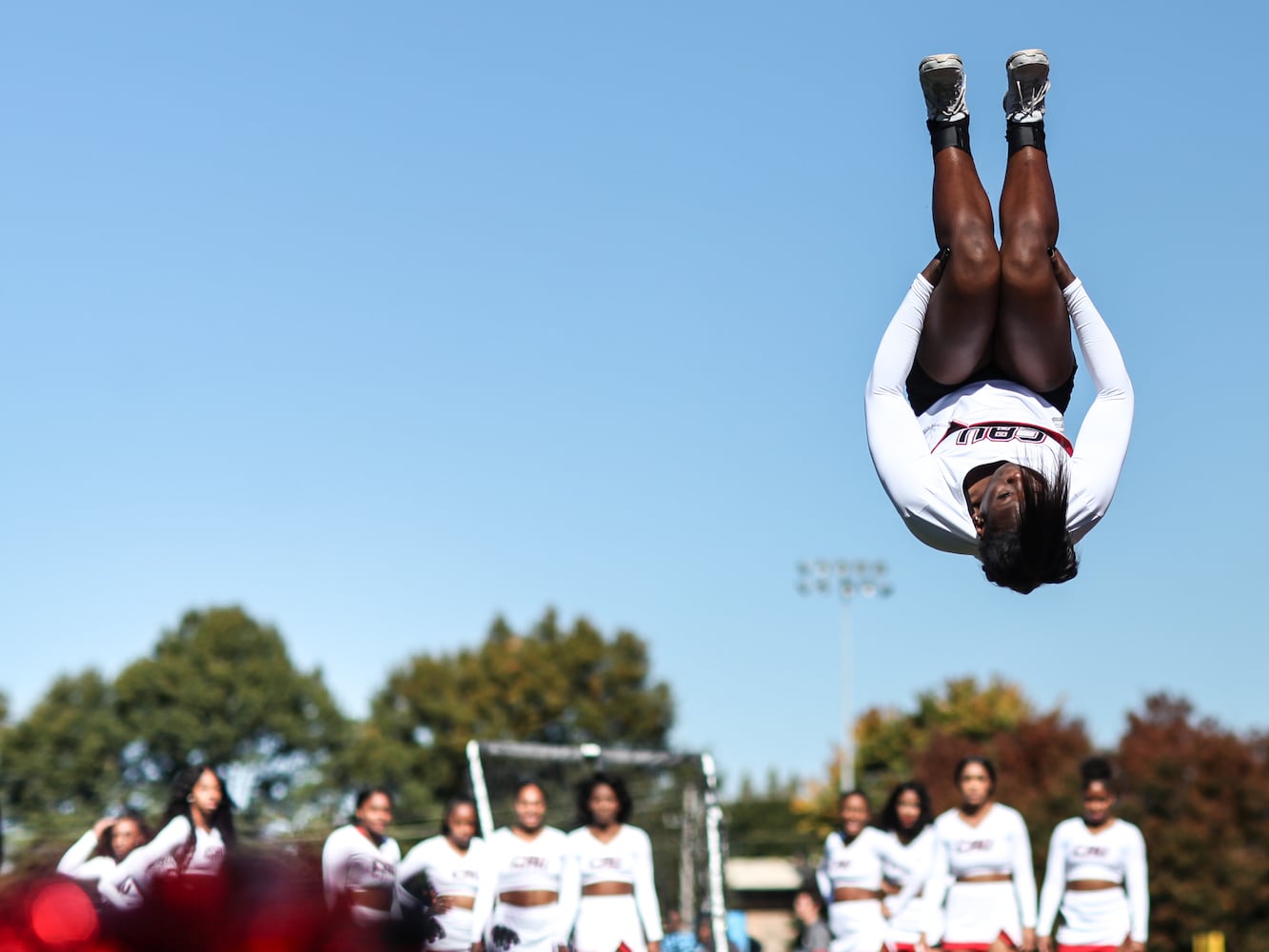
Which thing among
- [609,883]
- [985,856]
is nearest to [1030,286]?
[985,856]

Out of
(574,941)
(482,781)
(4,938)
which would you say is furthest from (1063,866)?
(4,938)

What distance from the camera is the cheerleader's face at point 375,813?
10.4 m

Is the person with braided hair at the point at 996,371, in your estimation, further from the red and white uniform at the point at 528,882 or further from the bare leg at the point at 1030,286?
the red and white uniform at the point at 528,882

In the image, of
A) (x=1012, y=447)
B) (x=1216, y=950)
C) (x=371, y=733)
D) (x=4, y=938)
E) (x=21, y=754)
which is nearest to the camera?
(x=4, y=938)

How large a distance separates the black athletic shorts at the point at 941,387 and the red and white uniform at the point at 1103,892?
5476mm

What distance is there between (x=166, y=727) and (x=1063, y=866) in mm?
43335

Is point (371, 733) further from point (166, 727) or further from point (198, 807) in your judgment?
point (198, 807)

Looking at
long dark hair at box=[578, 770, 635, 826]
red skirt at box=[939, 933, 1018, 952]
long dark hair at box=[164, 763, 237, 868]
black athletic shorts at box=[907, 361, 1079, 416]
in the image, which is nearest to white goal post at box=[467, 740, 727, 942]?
long dark hair at box=[578, 770, 635, 826]

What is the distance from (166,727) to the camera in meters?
50.0

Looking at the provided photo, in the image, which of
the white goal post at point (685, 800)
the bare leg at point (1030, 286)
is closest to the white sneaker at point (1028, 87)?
the bare leg at point (1030, 286)

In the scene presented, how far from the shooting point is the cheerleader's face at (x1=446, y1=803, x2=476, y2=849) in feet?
35.8

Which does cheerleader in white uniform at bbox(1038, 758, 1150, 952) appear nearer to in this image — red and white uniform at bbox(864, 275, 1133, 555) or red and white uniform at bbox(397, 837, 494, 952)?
red and white uniform at bbox(397, 837, 494, 952)

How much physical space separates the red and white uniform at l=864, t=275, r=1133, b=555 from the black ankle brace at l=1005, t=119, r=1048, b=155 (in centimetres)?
57

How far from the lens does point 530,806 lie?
35.6 feet
